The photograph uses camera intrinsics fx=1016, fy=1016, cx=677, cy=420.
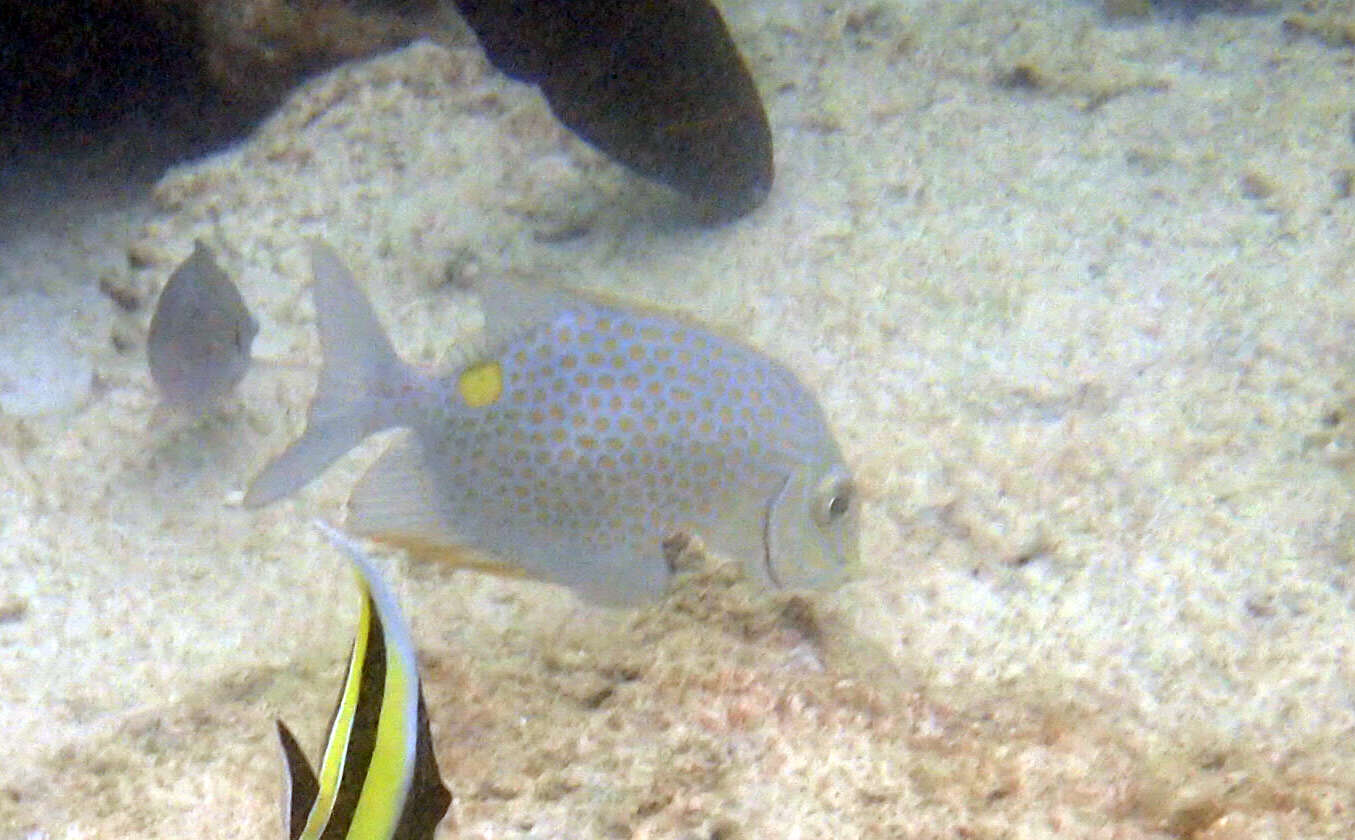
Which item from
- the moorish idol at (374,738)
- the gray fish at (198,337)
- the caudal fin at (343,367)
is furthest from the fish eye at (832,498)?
the gray fish at (198,337)

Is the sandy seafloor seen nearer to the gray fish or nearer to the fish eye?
the gray fish

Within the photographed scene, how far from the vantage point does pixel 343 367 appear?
2.20m

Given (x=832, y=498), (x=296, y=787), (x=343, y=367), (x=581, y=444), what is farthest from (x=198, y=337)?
(x=296, y=787)

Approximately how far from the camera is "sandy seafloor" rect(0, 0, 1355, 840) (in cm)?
217

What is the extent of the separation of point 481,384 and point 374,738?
1217mm

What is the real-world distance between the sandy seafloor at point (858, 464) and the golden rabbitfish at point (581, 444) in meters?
0.33

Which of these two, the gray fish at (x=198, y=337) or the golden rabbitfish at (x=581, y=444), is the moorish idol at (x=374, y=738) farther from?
the gray fish at (x=198, y=337)

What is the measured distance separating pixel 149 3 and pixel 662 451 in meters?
4.42

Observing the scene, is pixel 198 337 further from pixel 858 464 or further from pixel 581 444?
pixel 858 464

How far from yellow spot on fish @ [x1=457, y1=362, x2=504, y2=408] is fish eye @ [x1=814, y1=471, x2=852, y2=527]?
0.74m

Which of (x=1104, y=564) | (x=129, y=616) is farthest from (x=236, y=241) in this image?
(x=1104, y=564)

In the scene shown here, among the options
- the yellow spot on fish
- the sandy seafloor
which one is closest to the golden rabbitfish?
the yellow spot on fish

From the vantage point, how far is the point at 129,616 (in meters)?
3.07

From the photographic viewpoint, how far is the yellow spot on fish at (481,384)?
220cm
